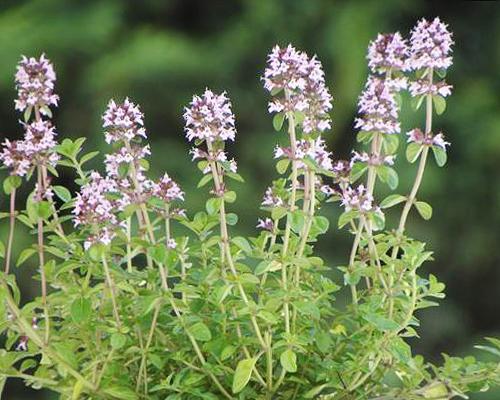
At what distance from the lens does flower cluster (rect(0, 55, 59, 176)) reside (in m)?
0.85

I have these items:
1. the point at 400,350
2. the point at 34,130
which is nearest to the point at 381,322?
the point at 400,350

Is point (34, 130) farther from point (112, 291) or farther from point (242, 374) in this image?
point (242, 374)

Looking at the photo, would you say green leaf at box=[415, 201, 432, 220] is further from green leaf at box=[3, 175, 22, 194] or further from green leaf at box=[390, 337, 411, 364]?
green leaf at box=[3, 175, 22, 194]

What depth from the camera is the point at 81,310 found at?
2.87 ft

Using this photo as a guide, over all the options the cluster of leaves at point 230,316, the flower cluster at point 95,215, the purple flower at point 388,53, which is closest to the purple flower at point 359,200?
the cluster of leaves at point 230,316

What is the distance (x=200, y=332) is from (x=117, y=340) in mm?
76

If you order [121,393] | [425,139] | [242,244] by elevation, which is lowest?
[121,393]

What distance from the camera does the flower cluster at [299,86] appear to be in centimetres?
87

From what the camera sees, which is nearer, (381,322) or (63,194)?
(381,322)

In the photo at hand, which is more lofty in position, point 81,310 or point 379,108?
point 379,108

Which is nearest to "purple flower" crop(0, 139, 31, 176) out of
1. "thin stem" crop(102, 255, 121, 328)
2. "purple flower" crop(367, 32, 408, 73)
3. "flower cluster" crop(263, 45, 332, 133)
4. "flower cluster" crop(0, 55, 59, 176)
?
"flower cluster" crop(0, 55, 59, 176)

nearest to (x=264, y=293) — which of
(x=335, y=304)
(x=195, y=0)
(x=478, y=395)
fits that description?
(x=335, y=304)

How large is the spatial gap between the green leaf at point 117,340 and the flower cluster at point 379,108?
0.95 ft

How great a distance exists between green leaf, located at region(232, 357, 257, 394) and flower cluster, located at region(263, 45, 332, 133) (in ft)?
0.72
